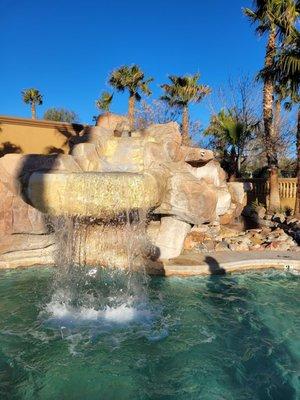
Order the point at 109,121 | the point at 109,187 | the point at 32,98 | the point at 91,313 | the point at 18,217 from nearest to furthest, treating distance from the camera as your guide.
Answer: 1. the point at 91,313
2. the point at 109,187
3. the point at 18,217
4. the point at 109,121
5. the point at 32,98

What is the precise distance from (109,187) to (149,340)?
8.06 ft

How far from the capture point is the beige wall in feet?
55.4

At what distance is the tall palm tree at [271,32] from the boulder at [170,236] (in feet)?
24.0

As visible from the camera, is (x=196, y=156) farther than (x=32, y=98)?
No

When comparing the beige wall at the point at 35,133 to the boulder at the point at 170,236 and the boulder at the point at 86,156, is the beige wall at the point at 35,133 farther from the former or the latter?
the boulder at the point at 170,236

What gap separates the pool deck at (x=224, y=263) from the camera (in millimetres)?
8547

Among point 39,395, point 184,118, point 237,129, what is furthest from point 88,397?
point 184,118

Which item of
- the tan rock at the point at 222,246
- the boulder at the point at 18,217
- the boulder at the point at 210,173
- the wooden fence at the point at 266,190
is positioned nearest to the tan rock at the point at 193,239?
the tan rock at the point at 222,246

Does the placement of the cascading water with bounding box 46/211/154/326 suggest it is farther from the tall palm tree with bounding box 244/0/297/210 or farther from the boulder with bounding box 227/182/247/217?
the tall palm tree with bounding box 244/0/297/210

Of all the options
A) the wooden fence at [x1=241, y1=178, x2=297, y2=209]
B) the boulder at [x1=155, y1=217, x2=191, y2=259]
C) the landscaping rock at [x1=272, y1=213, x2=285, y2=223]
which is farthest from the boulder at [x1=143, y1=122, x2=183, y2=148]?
the wooden fence at [x1=241, y1=178, x2=297, y2=209]

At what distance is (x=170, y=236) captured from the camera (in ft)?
29.1

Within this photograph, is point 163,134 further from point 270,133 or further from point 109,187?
point 270,133

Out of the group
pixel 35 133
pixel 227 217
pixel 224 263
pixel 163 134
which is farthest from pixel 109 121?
pixel 35 133

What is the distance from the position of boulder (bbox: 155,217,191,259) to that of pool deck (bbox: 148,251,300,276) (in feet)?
0.65
